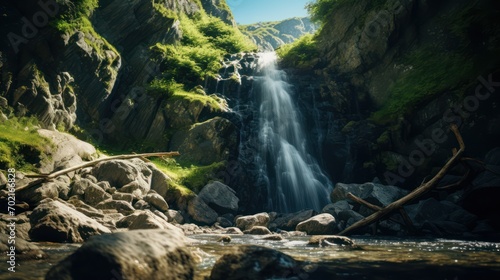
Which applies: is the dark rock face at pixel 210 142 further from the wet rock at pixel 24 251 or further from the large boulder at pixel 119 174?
the wet rock at pixel 24 251

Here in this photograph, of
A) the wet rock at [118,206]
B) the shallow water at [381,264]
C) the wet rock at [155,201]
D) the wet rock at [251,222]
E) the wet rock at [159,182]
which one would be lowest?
the shallow water at [381,264]

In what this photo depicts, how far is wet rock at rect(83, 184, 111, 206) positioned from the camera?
43.9 feet

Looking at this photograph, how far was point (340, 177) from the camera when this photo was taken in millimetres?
22125

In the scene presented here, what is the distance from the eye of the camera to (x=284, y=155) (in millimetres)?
22688

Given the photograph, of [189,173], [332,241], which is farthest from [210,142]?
[332,241]

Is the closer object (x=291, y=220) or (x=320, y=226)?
(x=320, y=226)

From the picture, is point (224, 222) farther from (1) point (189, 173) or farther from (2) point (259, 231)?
(1) point (189, 173)

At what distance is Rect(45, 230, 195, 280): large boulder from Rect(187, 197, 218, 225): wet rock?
11968 millimetres

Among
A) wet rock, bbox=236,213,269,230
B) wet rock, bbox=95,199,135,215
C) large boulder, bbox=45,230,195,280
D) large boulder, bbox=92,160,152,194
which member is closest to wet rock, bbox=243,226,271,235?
wet rock, bbox=236,213,269,230

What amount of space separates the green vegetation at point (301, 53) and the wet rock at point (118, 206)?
21871 mm

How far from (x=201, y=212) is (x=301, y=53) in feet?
67.4

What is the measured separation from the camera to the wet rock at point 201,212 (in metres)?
16.2

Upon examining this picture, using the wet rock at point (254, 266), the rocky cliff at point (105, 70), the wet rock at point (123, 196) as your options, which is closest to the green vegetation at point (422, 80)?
the rocky cliff at point (105, 70)

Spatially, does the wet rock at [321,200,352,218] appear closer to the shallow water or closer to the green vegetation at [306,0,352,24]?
the shallow water
